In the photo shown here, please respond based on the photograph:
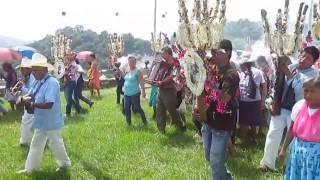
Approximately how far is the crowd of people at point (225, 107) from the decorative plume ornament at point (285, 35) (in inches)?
10.1

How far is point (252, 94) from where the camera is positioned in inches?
304

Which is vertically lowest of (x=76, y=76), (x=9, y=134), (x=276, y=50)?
(x=9, y=134)

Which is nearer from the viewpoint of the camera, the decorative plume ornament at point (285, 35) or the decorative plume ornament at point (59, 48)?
the decorative plume ornament at point (285, 35)

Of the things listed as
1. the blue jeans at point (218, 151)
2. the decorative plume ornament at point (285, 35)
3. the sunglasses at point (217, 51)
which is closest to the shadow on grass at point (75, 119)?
the decorative plume ornament at point (285, 35)

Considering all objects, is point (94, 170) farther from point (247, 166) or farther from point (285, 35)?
point (285, 35)

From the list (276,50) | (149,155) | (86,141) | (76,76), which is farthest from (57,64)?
(276,50)

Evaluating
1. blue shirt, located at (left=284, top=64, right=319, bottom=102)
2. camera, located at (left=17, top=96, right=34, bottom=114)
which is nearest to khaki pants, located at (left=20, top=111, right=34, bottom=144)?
camera, located at (left=17, top=96, right=34, bottom=114)

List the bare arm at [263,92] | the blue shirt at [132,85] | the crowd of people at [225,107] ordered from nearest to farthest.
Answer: the crowd of people at [225,107]
the bare arm at [263,92]
the blue shirt at [132,85]

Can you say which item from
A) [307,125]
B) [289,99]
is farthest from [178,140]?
[307,125]

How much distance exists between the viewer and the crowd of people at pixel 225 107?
4.01m

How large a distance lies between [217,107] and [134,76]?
468 cm

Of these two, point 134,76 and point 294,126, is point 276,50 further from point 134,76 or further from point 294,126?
point 134,76

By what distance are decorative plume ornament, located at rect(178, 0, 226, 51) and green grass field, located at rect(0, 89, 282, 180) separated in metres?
2.14

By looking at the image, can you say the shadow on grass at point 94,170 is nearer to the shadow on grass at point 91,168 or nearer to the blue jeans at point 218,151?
the shadow on grass at point 91,168
